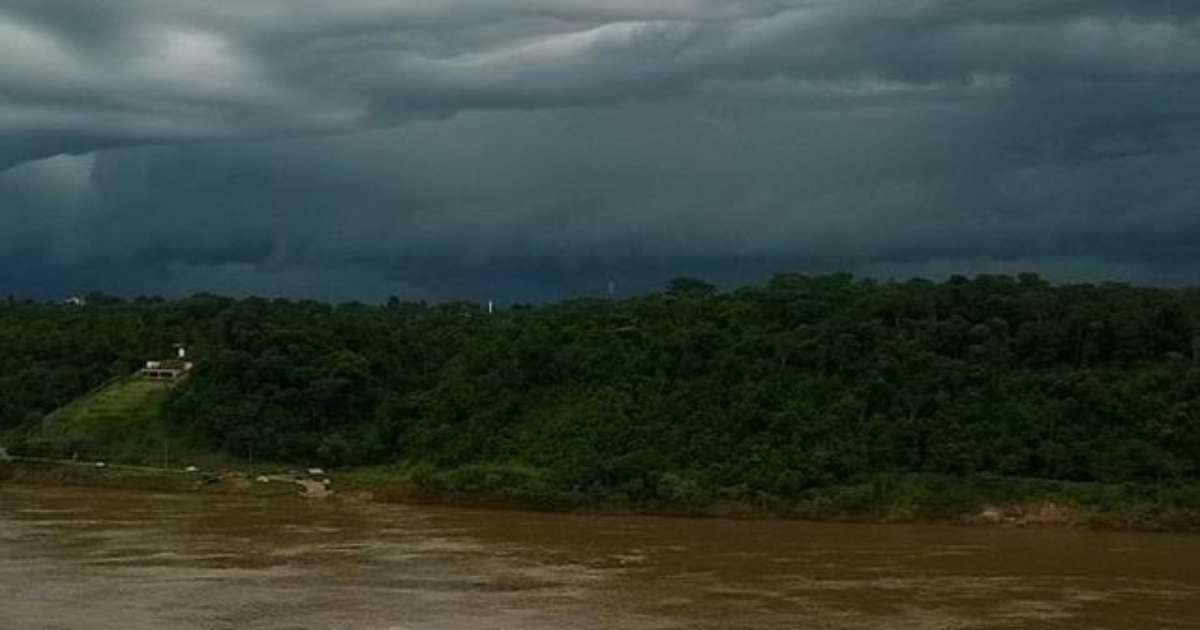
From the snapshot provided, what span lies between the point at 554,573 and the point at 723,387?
18.4m

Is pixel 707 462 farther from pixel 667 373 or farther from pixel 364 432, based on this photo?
pixel 364 432

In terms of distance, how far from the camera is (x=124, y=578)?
3231 centimetres

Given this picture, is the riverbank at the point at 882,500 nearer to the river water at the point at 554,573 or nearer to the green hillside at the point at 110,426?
the river water at the point at 554,573

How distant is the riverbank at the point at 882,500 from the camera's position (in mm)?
44000

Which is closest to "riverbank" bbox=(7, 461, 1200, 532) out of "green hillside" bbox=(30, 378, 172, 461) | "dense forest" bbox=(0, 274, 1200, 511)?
"dense forest" bbox=(0, 274, 1200, 511)

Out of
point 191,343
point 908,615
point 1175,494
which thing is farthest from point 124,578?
point 191,343

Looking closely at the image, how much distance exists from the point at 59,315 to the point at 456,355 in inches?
869

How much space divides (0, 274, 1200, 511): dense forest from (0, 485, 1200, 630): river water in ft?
11.3

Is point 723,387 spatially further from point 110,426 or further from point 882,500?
point 110,426

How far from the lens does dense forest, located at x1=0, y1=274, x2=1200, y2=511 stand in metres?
47.0

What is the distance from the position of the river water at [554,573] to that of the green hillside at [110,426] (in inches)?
355

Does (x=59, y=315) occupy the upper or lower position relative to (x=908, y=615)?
upper

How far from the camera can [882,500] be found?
150 feet

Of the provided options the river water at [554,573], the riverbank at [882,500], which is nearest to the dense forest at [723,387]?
the riverbank at [882,500]
